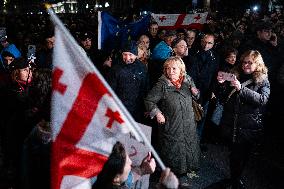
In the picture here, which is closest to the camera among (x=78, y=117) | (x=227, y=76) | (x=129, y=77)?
(x=78, y=117)

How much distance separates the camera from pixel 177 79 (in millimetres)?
5125

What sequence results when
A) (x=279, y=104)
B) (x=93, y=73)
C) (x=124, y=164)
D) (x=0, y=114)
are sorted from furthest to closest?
(x=279, y=104), (x=0, y=114), (x=124, y=164), (x=93, y=73)

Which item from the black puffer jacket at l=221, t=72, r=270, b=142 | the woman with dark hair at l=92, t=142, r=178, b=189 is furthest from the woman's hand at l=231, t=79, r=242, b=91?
the woman with dark hair at l=92, t=142, r=178, b=189

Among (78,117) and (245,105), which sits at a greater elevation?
(78,117)

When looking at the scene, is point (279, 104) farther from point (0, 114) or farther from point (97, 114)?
point (97, 114)

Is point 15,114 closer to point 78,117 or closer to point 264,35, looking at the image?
point 78,117

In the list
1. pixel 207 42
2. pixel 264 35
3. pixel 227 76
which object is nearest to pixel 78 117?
pixel 227 76

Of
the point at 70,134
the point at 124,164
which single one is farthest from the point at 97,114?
the point at 124,164

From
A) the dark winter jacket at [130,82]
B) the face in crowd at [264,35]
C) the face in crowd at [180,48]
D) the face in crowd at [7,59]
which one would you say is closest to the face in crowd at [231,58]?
the face in crowd at [180,48]

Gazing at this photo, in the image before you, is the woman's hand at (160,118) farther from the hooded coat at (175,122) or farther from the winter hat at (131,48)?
the winter hat at (131,48)

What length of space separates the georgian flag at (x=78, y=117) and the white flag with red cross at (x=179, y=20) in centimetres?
738

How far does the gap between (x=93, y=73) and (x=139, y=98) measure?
3.66m

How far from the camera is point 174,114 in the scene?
508 cm

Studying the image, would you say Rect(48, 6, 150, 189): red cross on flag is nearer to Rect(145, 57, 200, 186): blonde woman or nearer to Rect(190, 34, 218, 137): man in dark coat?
Rect(145, 57, 200, 186): blonde woman
